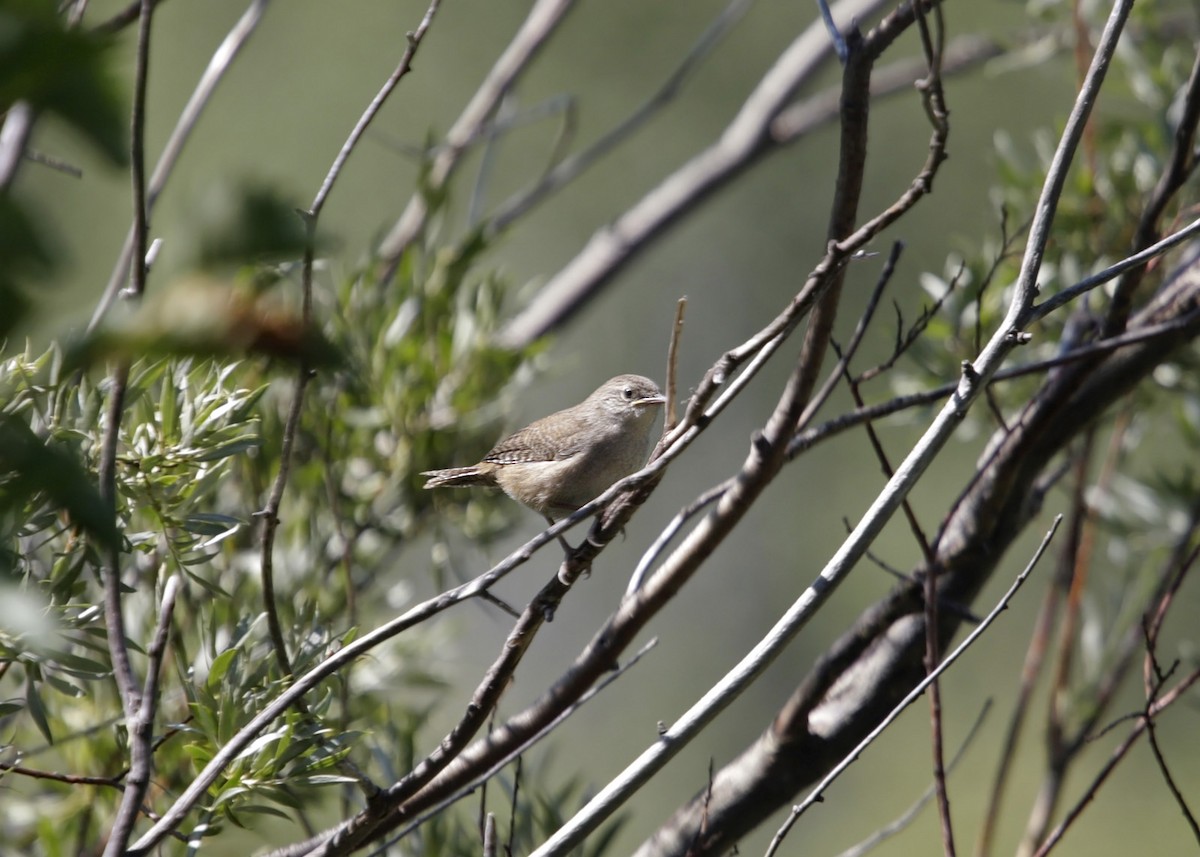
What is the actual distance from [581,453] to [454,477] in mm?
663

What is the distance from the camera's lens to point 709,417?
144 cm

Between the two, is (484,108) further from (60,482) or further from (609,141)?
(60,482)

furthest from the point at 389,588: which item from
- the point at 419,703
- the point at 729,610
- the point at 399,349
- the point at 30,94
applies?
the point at 729,610

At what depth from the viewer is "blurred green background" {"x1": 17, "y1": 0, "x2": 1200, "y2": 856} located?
8.95 m

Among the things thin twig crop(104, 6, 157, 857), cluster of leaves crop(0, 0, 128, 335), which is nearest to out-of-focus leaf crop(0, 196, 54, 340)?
cluster of leaves crop(0, 0, 128, 335)

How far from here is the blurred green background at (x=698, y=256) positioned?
895cm

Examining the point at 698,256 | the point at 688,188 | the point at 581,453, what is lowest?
the point at 581,453

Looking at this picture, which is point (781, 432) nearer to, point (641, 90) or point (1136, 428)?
point (1136, 428)

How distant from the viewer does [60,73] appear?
589 millimetres

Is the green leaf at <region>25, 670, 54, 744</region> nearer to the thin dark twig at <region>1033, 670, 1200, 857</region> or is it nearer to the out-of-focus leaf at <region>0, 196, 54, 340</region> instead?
the out-of-focus leaf at <region>0, 196, 54, 340</region>

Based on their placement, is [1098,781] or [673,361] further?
[1098,781]

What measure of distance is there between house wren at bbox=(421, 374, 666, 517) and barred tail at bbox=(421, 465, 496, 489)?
0.17 m

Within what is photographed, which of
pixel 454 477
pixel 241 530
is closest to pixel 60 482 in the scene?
pixel 241 530

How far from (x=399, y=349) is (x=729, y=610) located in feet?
39.8
